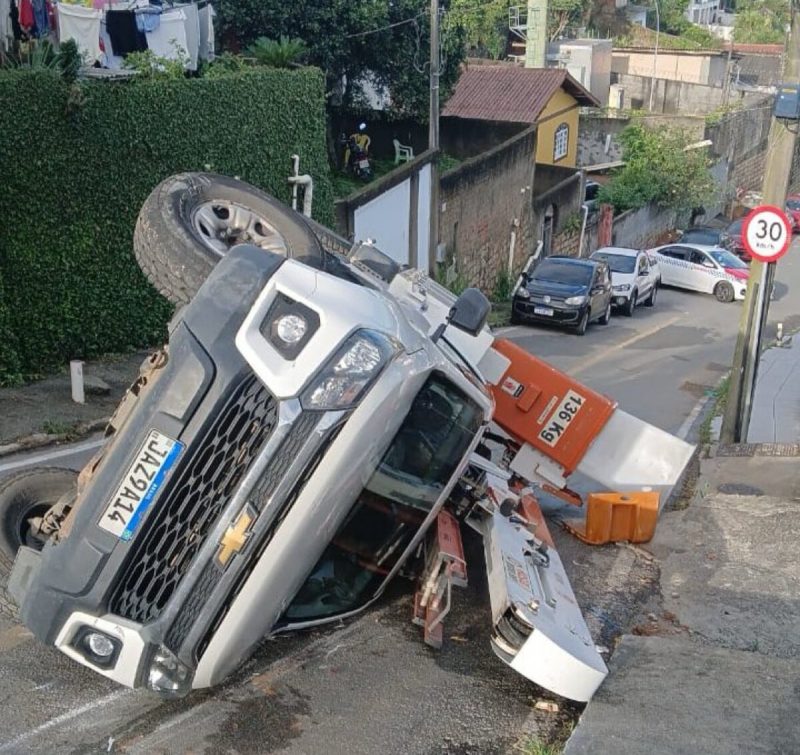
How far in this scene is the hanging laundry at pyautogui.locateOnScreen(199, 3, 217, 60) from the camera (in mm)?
17281

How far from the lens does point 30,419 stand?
36.3 ft

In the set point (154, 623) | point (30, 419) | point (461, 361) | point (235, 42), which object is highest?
point (235, 42)

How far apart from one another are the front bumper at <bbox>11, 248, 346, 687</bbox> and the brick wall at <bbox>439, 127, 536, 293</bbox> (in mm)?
20179

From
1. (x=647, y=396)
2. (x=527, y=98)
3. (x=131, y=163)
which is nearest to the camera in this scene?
(x=131, y=163)

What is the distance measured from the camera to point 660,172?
3972 cm

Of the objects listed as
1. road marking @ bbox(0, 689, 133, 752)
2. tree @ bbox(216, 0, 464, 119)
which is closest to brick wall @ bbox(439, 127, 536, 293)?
tree @ bbox(216, 0, 464, 119)

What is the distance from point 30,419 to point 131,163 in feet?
14.4

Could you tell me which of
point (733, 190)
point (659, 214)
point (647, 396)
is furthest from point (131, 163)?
point (733, 190)

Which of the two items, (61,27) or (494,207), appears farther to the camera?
(494,207)

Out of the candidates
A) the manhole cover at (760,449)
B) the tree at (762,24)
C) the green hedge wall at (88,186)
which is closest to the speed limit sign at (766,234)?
the manhole cover at (760,449)

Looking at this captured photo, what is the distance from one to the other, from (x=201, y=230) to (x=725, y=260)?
25.8 meters

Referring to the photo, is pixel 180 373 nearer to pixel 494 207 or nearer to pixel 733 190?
pixel 494 207

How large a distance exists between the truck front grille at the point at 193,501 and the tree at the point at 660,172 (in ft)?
114

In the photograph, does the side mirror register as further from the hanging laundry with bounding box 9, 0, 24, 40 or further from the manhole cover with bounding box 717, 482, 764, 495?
the hanging laundry with bounding box 9, 0, 24, 40
